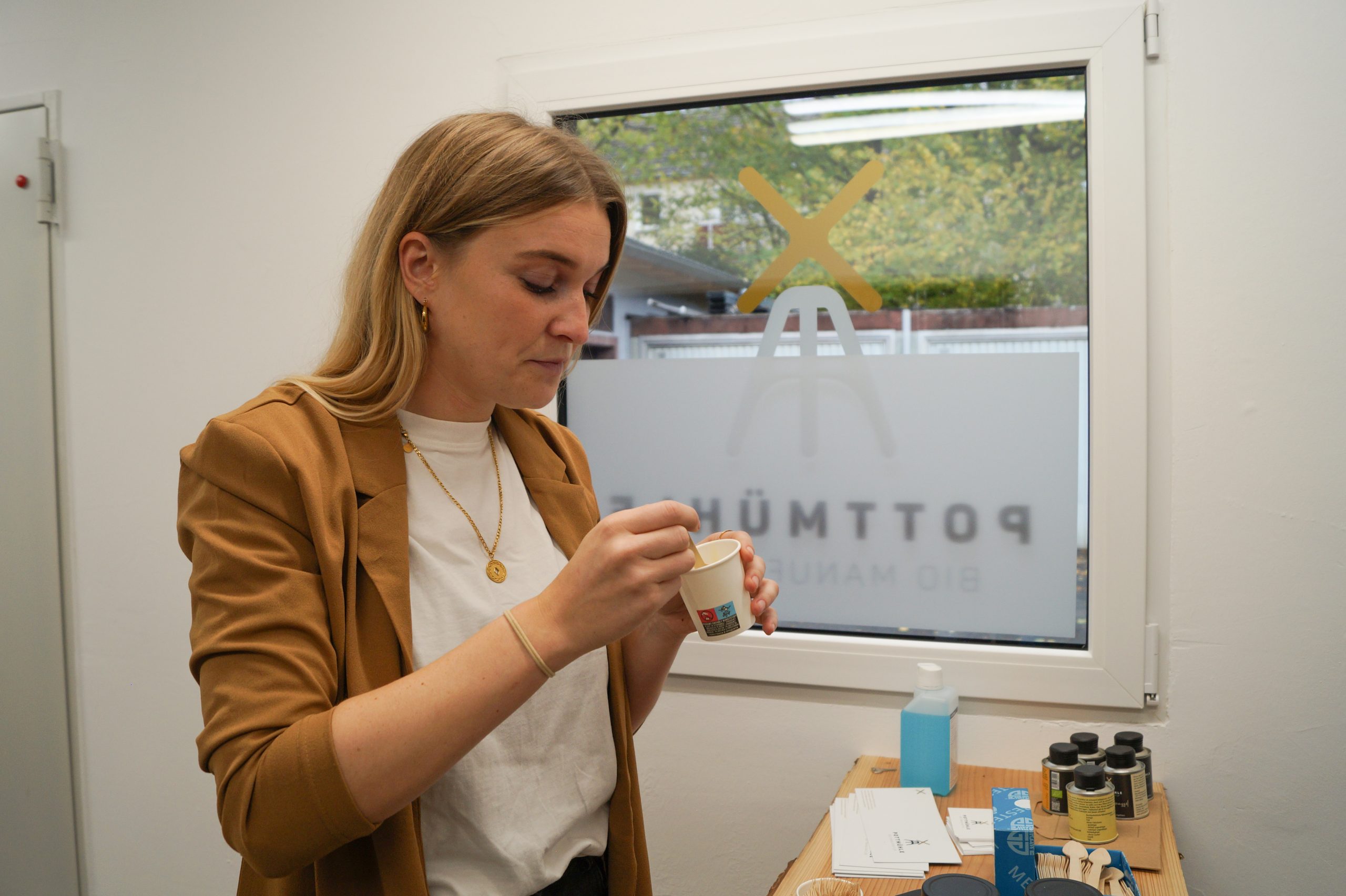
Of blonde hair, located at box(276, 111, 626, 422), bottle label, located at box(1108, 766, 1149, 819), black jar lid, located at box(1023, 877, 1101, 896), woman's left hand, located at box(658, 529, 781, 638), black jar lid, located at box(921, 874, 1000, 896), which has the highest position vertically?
blonde hair, located at box(276, 111, 626, 422)

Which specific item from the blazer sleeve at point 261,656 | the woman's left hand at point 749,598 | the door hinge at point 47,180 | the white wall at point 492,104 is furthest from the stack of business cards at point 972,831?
the door hinge at point 47,180

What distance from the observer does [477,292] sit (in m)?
1.05

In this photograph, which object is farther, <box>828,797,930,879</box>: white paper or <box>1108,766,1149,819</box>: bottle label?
<box>1108,766,1149,819</box>: bottle label

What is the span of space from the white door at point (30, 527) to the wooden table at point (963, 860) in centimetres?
214

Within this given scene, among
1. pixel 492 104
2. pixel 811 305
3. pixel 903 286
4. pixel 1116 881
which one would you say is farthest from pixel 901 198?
pixel 1116 881

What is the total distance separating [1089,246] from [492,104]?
52.7 inches

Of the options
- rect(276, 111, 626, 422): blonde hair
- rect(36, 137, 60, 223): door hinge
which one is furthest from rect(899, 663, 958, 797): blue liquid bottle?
rect(36, 137, 60, 223): door hinge

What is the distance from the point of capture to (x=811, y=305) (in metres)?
1.94

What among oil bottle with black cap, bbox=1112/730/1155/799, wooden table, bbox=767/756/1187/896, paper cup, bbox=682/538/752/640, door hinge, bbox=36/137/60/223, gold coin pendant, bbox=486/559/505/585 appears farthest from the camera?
door hinge, bbox=36/137/60/223

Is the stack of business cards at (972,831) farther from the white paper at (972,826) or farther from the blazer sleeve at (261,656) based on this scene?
the blazer sleeve at (261,656)

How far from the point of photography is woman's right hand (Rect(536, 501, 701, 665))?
33.8 inches

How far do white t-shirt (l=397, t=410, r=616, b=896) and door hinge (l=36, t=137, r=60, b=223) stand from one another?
1939 mm

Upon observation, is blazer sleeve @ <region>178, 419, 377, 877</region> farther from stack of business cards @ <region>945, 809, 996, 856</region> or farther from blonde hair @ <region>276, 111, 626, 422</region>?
stack of business cards @ <region>945, 809, 996, 856</region>

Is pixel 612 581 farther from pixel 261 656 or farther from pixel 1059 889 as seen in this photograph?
pixel 1059 889
